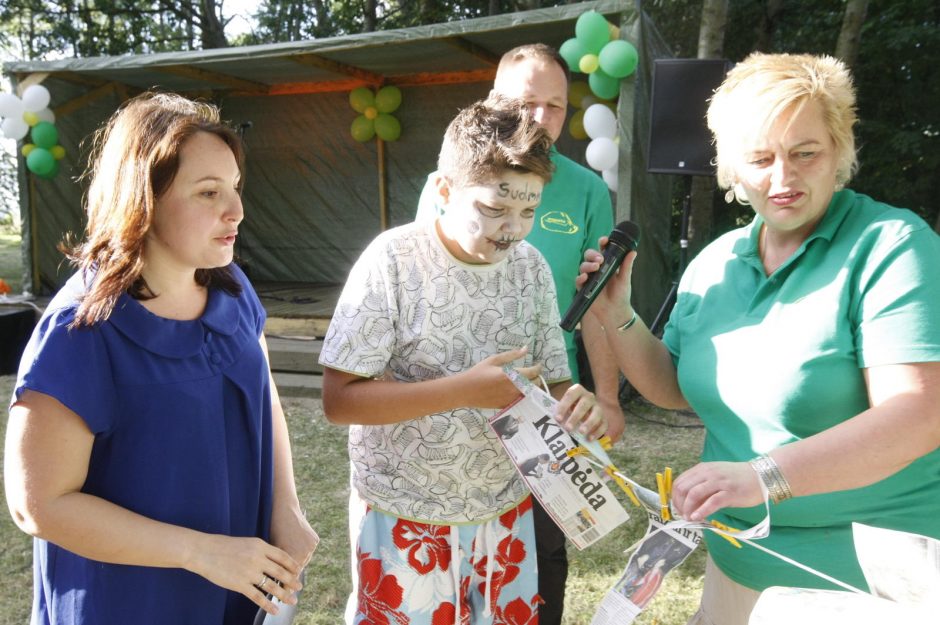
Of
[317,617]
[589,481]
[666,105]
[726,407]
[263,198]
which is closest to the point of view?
[589,481]

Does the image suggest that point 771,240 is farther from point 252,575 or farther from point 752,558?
point 252,575

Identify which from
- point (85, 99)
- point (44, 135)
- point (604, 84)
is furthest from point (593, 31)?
point (85, 99)

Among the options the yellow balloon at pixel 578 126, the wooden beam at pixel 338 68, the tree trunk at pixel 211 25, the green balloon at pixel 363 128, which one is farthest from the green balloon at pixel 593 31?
the tree trunk at pixel 211 25

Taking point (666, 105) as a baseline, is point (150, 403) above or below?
below

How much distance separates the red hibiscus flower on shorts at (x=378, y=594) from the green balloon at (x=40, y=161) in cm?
846

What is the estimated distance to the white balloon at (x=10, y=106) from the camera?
7.91 meters

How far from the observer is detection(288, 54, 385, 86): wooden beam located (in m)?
7.72

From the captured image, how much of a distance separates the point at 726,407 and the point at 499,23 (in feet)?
16.8

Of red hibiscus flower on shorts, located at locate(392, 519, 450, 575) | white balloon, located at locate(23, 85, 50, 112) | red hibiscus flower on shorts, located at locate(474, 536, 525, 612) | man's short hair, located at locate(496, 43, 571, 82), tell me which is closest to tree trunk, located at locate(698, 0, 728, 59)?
man's short hair, located at locate(496, 43, 571, 82)

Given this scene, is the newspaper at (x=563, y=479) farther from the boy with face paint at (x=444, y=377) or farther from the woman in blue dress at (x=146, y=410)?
the woman in blue dress at (x=146, y=410)

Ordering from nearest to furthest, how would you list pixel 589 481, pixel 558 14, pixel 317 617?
pixel 589 481, pixel 317 617, pixel 558 14

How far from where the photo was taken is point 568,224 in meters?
2.28

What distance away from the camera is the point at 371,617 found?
153 cm

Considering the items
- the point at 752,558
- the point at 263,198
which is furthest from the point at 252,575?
the point at 263,198
